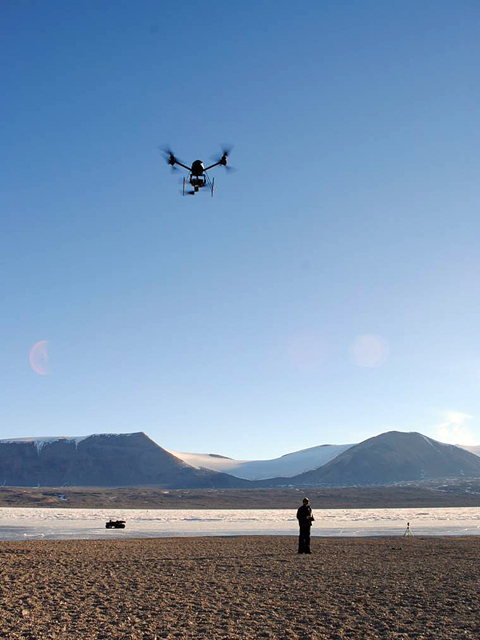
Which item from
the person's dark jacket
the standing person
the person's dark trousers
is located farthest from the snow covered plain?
the person's dark jacket

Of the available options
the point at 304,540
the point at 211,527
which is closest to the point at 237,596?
the point at 304,540

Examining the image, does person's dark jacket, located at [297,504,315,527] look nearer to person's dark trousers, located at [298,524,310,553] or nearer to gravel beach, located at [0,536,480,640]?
person's dark trousers, located at [298,524,310,553]

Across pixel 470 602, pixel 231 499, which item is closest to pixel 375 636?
pixel 470 602

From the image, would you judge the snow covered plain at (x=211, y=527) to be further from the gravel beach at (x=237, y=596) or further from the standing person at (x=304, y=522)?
the gravel beach at (x=237, y=596)

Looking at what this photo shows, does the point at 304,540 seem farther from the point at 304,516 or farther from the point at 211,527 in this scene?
the point at 211,527

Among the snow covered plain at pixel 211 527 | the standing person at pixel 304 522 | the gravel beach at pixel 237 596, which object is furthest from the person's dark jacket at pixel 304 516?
the snow covered plain at pixel 211 527

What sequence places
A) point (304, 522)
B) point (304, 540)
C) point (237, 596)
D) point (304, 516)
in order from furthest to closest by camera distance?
point (304, 540) → point (304, 522) → point (304, 516) → point (237, 596)

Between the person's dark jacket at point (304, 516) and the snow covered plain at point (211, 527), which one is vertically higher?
the person's dark jacket at point (304, 516)

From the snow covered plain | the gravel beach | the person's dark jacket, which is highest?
the person's dark jacket
